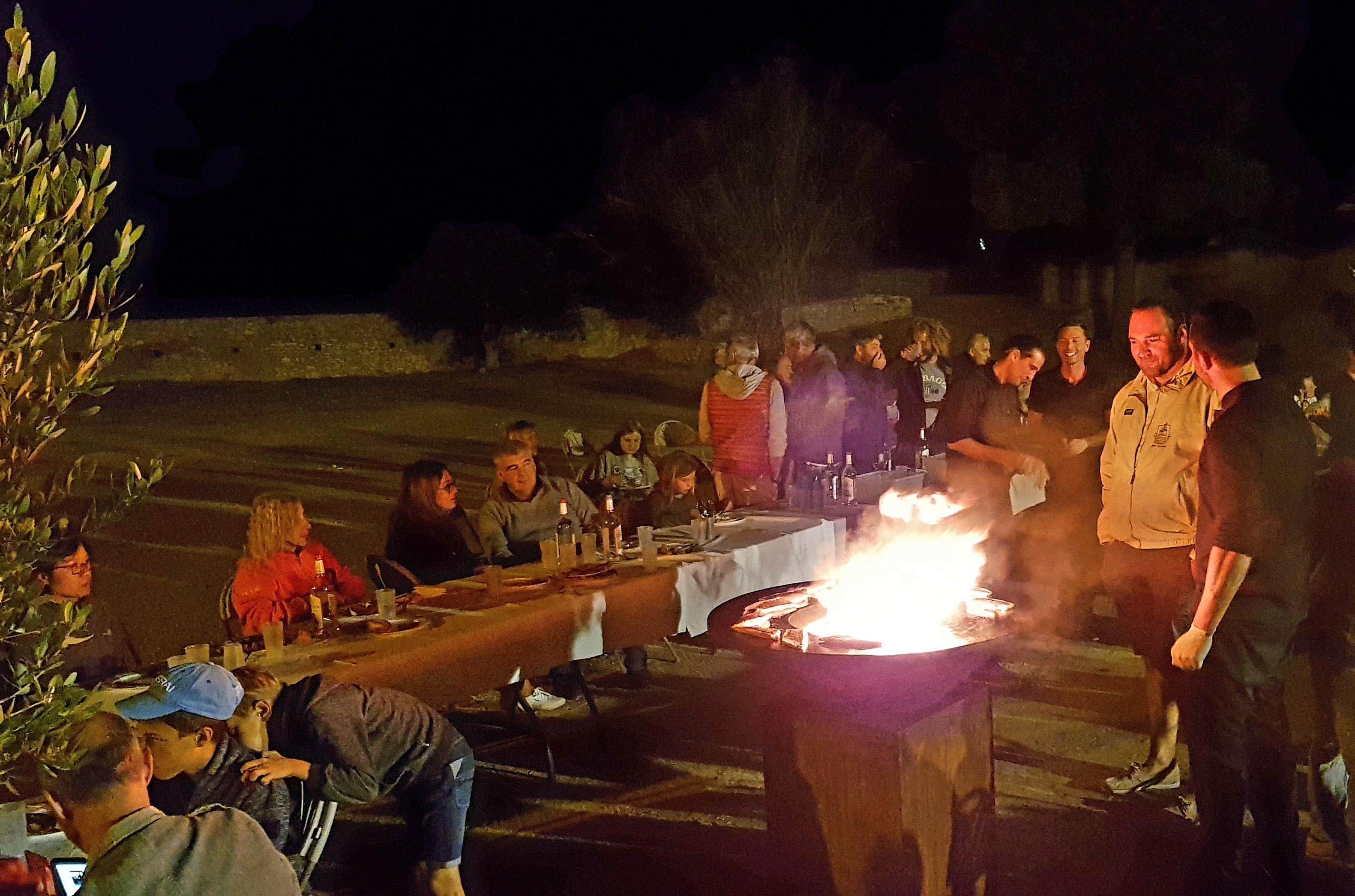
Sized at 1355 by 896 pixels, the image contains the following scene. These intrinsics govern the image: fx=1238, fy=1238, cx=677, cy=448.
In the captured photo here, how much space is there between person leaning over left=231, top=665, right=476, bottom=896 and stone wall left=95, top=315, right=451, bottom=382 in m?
27.6

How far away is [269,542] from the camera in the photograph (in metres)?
5.35

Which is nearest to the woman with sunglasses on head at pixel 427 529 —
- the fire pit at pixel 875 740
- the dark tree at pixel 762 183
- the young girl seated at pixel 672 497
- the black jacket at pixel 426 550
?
the black jacket at pixel 426 550

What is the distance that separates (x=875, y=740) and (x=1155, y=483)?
1685 millimetres

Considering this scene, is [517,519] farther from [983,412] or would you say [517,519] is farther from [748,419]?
[983,412]

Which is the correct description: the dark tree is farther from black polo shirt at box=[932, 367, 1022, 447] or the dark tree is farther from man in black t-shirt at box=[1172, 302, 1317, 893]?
man in black t-shirt at box=[1172, 302, 1317, 893]

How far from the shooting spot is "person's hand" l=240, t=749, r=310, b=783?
351cm

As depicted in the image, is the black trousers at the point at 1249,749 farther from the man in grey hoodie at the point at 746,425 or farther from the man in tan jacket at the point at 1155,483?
the man in grey hoodie at the point at 746,425

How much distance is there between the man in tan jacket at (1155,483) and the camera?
468 centimetres

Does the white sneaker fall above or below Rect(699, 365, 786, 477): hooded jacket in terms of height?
below

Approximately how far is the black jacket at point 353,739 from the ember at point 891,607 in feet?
3.60

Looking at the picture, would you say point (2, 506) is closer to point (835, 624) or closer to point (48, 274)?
point (48, 274)

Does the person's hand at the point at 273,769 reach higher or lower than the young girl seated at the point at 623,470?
lower

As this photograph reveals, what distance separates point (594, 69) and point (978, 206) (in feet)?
91.5

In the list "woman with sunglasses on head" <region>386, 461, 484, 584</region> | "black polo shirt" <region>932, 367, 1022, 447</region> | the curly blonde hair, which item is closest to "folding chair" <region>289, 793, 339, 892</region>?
the curly blonde hair
